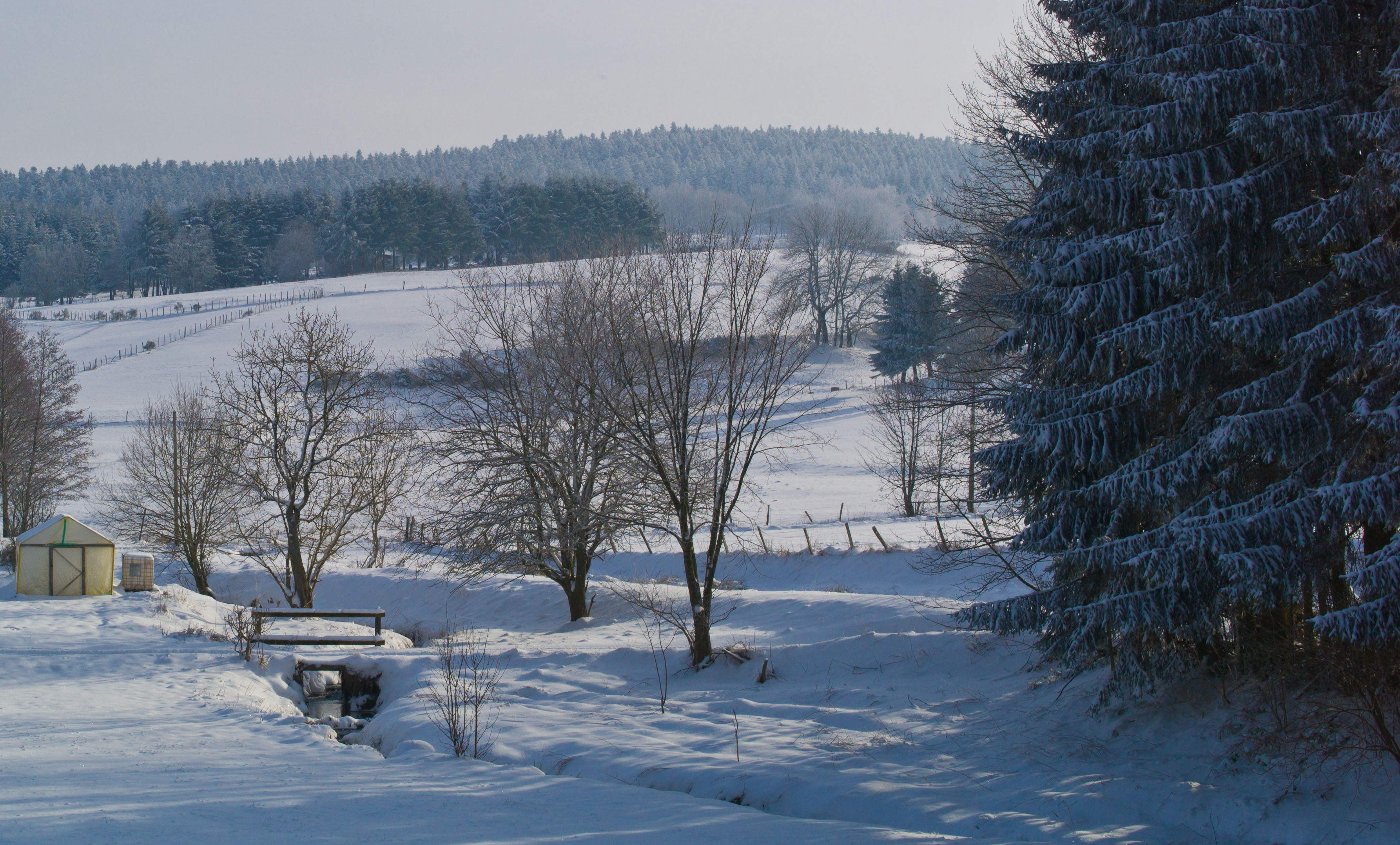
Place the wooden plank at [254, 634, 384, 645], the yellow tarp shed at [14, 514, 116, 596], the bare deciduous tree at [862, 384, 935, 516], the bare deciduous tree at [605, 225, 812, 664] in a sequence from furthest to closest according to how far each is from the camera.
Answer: the bare deciduous tree at [862, 384, 935, 516]
the yellow tarp shed at [14, 514, 116, 596]
the wooden plank at [254, 634, 384, 645]
the bare deciduous tree at [605, 225, 812, 664]

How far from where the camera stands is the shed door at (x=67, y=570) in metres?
21.4

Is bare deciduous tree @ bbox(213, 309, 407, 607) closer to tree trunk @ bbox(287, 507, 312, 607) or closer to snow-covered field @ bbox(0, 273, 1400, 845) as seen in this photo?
tree trunk @ bbox(287, 507, 312, 607)

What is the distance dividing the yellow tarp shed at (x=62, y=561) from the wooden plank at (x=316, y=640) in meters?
8.37

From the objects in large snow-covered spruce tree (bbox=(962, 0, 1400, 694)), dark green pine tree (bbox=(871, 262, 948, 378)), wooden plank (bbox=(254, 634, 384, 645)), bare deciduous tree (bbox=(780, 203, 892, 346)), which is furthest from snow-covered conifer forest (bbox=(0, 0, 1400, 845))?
bare deciduous tree (bbox=(780, 203, 892, 346))

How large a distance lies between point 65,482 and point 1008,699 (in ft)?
118

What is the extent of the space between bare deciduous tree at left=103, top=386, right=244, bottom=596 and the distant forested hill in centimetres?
11536

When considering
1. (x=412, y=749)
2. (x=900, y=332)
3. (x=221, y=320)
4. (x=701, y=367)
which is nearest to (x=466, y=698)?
(x=412, y=749)

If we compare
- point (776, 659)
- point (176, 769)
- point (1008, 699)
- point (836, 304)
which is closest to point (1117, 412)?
point (1008, 699)

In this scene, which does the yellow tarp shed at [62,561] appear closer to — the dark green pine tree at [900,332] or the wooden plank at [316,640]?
the wooden plank at [316,640]

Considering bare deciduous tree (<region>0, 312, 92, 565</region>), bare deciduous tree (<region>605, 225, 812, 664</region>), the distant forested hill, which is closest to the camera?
bare deciduous tree (<region>605, 225, 812, 664</region>)

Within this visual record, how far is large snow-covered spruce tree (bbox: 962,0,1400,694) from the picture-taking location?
7125 millimetres

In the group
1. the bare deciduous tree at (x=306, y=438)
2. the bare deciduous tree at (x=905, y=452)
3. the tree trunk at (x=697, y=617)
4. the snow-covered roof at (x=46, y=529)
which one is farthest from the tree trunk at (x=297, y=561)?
Result: the bare deciduous tree at (x=905, y=452)

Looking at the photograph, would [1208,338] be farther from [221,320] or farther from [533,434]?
[221,320]

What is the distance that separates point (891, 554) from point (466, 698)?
14709mm
